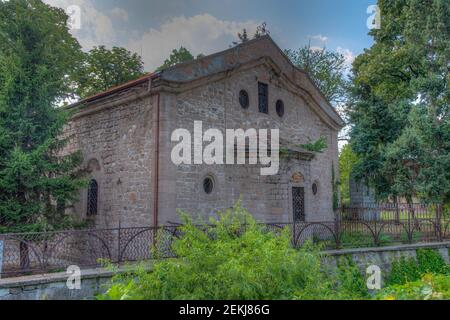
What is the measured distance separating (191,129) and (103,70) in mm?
13530

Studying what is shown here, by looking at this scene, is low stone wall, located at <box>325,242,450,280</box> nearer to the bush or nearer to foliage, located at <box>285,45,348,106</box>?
the bush

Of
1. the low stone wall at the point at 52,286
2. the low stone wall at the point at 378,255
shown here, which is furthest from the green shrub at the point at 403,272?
the low stone wall at the point at 52,286

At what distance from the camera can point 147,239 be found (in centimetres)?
927

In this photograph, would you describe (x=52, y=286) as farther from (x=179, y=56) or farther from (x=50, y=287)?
(x=179, y=56)

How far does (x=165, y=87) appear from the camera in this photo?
10852 mm

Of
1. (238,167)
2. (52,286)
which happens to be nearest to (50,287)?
(52,286)

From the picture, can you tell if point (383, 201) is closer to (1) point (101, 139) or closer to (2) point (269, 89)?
(2) point (269, 89)

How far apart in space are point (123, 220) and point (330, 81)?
24.8 m

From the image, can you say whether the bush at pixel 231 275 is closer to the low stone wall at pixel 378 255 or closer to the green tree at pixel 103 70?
the low stone wall at pixel 378 255

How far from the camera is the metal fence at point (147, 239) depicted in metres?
7.22

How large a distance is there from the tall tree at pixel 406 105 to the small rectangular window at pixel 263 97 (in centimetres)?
588

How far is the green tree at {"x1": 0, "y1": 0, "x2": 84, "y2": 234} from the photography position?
9.53 metres

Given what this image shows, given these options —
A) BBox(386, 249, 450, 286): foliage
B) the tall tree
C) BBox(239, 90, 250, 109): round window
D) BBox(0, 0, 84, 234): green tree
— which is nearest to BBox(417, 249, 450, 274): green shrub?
BBox(386, 249, 450, 286): foliage
